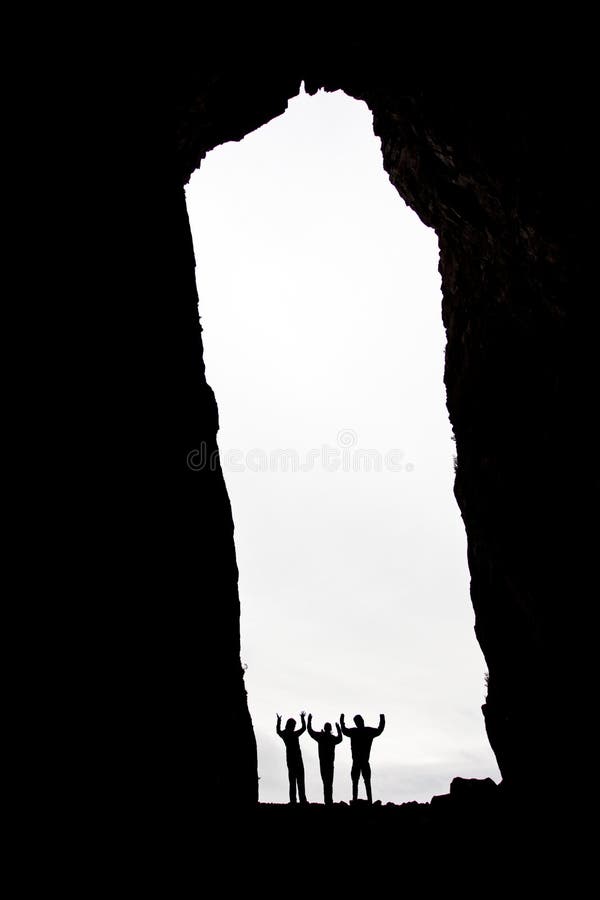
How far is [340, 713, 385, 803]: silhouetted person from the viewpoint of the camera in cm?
1385

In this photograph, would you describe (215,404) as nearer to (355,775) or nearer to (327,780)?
(327,780)

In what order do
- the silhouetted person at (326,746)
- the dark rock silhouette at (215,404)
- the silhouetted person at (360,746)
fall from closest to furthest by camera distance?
the dark rock silhouette at (215,404), the silhouetted person at (360,746), the silhouetted person at (326,746)

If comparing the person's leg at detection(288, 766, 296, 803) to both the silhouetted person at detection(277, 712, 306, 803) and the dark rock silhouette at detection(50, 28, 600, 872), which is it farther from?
the dark rock silhouette at detection(50, 28, 600, 872)

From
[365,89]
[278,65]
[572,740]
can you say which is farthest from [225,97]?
[572,740]

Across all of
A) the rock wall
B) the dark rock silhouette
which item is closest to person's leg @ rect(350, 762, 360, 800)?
the dark rock silhouette

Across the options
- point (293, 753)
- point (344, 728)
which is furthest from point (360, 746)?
point (293, 753)

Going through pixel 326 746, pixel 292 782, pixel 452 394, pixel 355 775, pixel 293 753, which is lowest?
pixel 292 782

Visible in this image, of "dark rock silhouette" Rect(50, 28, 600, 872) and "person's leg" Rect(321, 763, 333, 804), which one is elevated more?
"dark rock silhouette" Rect(50, 28, 600, 872)

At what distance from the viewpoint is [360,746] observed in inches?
546

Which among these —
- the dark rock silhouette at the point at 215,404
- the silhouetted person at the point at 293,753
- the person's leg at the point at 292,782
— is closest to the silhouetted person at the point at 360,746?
the silhouetted person at the point at 293,753

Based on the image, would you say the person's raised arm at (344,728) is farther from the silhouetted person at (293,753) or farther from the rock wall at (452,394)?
the rock wall at (452,394)

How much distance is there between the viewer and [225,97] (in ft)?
53.8

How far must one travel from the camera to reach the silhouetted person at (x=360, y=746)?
1385cm

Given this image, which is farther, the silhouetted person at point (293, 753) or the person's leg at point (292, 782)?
the silhouetted person at point (293, 753)
